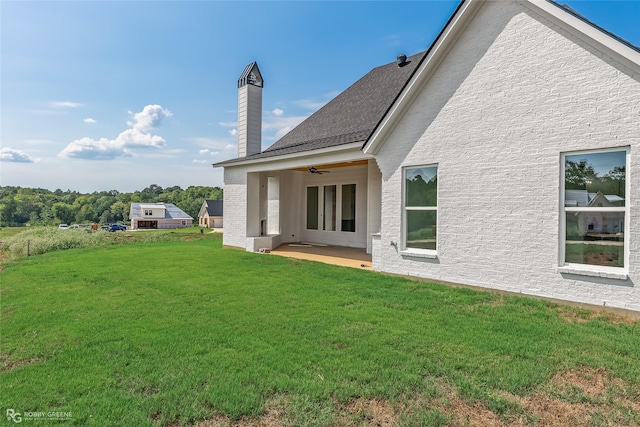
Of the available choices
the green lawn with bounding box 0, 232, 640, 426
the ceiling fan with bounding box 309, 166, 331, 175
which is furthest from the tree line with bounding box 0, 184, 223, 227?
the green lawn with bounding box 0, 232, 640, 426

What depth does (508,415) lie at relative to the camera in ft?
9.12

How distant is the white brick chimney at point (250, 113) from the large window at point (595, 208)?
11.4 meters

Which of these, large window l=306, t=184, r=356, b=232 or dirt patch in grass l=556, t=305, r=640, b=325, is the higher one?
large window l=306, t=184, r=356, b=232

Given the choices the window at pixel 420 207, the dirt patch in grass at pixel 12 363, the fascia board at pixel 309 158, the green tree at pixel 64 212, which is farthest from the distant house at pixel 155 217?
the dirt patch in grass at pixel 12 363

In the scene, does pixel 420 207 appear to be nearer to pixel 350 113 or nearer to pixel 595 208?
pixel 595 208

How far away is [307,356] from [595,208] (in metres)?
5.38

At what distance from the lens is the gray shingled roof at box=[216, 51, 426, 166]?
38.9 ft

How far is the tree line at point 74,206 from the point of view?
63781 mm

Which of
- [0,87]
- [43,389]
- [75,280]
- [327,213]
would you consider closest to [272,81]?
[327,213]

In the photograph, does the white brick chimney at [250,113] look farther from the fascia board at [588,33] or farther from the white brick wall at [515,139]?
the fascia board at [588,33]

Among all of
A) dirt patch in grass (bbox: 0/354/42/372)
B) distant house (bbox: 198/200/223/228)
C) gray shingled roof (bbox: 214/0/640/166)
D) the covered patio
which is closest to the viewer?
dirt patch in grass (bbox: 0/354/42/372)

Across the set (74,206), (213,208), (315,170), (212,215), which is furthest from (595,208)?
(74,206)

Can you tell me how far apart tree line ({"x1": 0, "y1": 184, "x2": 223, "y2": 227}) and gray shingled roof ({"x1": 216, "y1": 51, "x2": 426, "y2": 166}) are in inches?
2568

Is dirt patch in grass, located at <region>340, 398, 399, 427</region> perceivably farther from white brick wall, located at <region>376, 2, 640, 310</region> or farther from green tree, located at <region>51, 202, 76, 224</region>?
green tree, located at <region>51, 202, 76, 224</region>
